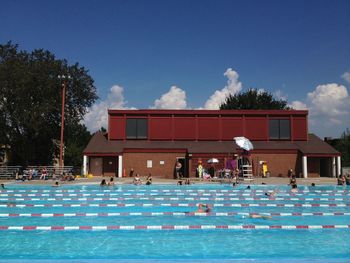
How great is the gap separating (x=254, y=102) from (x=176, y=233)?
2287 inches

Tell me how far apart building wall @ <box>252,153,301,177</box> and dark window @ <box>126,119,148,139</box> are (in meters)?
11.6

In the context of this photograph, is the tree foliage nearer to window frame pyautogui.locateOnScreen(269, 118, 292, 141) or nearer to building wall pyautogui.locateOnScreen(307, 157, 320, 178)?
window frame pyautogui.locateOnScreen(269, 118, 292, 141)

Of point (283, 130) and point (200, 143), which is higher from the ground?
point (283, 130)

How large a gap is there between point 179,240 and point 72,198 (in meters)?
11.5

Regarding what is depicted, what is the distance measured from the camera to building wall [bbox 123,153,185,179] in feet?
124

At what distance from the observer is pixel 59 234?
10633 mm

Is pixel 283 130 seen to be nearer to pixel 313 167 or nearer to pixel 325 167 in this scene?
pixel 313 167

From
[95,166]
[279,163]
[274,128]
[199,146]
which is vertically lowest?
[95,166]

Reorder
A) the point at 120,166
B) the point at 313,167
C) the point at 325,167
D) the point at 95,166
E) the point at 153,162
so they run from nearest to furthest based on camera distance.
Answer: the point at 120,166 → the point at 153,162 → the point at 95,166 → the point at 313,167 → the point at 325,167

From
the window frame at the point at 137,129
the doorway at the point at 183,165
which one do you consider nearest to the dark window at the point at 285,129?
the doorway at the point at 183,165

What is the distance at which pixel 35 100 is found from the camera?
40.2 meters

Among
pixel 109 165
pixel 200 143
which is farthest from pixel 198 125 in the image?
pixel 109 165

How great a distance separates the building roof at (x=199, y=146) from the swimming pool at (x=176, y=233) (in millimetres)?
20043

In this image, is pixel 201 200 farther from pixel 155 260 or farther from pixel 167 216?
pixel 155 260
